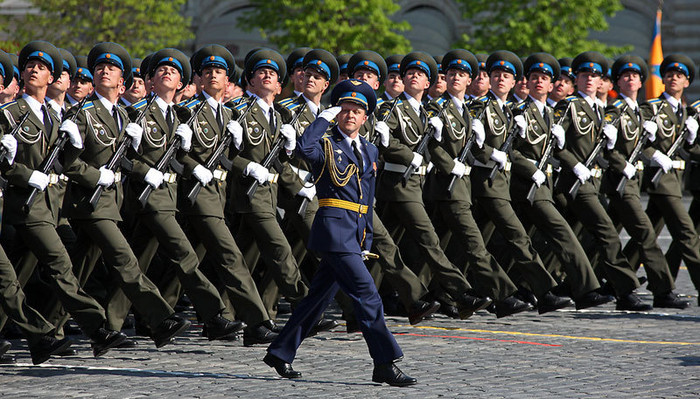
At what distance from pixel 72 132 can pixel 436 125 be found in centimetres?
278

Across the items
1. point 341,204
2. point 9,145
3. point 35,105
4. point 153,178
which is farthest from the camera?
point 153,178

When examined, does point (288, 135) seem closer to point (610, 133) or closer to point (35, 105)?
point (35, 105)

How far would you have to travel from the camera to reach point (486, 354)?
737 centimetres

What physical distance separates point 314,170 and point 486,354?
1683 millimetres

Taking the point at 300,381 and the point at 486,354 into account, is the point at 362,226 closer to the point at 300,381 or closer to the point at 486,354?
the point at 300,381

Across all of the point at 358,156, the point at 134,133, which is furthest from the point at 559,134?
the point at 134,133

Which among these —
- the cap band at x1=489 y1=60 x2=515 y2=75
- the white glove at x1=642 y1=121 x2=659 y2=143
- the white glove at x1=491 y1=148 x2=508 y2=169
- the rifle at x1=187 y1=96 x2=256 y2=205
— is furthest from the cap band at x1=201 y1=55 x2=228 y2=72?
the white glove at x1=642 y1=121 x2=659 y2=143

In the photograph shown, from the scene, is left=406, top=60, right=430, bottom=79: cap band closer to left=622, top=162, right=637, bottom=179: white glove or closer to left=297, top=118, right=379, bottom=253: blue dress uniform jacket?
left=622, top=162, right=637, bottom=179: white glove

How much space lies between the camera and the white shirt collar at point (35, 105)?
7016 millimetres

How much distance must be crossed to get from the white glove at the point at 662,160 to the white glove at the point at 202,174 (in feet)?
12.3

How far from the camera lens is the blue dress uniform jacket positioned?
636cm

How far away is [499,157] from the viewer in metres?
9.05

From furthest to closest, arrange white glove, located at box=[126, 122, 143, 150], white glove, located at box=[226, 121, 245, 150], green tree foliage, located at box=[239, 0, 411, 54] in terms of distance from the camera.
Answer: green tree foliage, located at box=[239, 0, 411, 54], white glove, located at box=[226, 121, 245, 150], white glove, located at box=[126, 122, 143, 150]

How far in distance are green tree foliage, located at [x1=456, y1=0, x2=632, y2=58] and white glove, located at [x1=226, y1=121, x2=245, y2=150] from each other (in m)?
19.8
